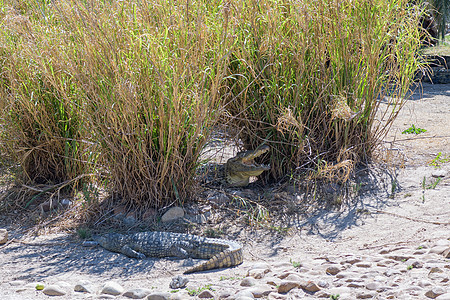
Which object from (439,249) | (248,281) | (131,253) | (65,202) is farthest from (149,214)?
(439,249)

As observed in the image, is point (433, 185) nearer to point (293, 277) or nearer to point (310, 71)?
point (310, 71)

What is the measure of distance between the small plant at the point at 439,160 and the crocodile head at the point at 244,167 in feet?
6.10

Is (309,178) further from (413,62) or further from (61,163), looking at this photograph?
(61,163)

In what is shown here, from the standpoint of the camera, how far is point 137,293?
9.71 feet

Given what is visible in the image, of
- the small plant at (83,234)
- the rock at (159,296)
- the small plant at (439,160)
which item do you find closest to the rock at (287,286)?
the rock at (159,296)

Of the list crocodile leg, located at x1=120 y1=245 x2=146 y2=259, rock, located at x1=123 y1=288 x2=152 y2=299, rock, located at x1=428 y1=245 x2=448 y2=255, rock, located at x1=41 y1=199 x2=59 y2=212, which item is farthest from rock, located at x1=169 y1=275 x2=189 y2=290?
rock, located at x1=41 y1=199 x2=59 y2=212

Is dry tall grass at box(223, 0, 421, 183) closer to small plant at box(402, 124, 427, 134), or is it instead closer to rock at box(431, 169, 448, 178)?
rock at box(431, 169, 448, 178)

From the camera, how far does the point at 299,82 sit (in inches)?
186

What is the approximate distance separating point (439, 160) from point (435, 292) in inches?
123

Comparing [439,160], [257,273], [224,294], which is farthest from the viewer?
[439,160]

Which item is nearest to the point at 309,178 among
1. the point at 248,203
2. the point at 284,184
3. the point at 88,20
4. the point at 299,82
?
the point at 284,184

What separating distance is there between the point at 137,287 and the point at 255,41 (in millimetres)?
2637

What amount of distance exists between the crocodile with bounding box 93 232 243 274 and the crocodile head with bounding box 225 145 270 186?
108 cm

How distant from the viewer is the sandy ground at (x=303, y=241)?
3.45m
